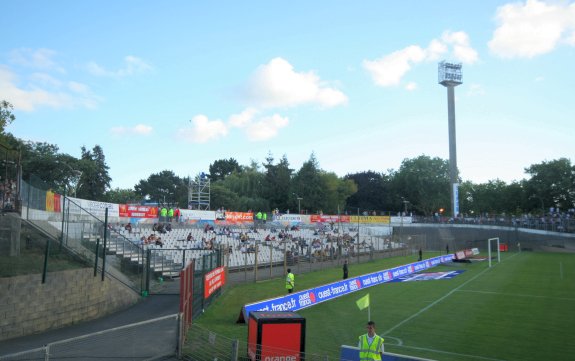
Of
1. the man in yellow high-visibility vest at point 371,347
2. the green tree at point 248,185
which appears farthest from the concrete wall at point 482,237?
the man in yellow high-visibility vest at point 371,347

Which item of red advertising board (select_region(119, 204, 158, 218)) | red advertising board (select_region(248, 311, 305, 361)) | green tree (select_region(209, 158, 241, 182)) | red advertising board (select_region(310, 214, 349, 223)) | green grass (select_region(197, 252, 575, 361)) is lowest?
green grass (select_region(197, 252, 575, 361))

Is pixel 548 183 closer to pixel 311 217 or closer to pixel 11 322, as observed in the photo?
pixel 311 217

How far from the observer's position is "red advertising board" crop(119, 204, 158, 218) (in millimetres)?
35844

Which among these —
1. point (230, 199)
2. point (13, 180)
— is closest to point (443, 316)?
point (13, 180)

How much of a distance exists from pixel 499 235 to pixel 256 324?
197ft

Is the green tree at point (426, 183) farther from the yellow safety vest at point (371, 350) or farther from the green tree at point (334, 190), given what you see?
the yellow safety vest at point (371, 350)

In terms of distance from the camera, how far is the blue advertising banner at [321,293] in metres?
15.6

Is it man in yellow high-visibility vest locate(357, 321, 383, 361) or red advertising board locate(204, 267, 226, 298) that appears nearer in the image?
man in yellow high-visibility vest locate(357, 321, 383, 361)

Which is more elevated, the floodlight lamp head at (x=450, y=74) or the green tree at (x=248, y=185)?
the floodlight lamp head at (x=450, y=74)

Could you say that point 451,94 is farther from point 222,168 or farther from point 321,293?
point 321,293

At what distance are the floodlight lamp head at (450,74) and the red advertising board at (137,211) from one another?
72.0 m

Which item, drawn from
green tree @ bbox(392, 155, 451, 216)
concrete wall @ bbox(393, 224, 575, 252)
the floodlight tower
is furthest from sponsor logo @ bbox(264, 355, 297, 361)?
green tree @ bbox(392, 155, 451, 216)

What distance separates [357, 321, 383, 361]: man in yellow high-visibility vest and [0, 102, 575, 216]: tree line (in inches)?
2494

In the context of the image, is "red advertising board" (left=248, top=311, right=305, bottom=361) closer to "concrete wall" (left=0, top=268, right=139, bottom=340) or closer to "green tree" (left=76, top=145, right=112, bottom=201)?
"concrete wall" (left=0, top=268, right=139, bottom=340)
